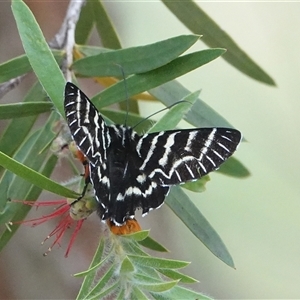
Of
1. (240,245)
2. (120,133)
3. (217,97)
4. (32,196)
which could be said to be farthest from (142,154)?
(240,245)

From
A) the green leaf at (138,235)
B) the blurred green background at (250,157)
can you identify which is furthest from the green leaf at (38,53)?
the blurred green background at (250,157)

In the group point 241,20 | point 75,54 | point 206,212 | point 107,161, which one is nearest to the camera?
point 107,161

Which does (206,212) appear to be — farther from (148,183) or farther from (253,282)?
(148,183)

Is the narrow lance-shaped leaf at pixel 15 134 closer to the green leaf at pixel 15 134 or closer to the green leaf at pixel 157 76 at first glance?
the green leaf at pixel 15 134

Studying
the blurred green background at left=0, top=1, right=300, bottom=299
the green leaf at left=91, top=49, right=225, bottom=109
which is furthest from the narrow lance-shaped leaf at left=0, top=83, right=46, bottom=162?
the blurred green background at left=0, top=1, right=300, bottom=299

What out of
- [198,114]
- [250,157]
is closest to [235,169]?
[198,114]
